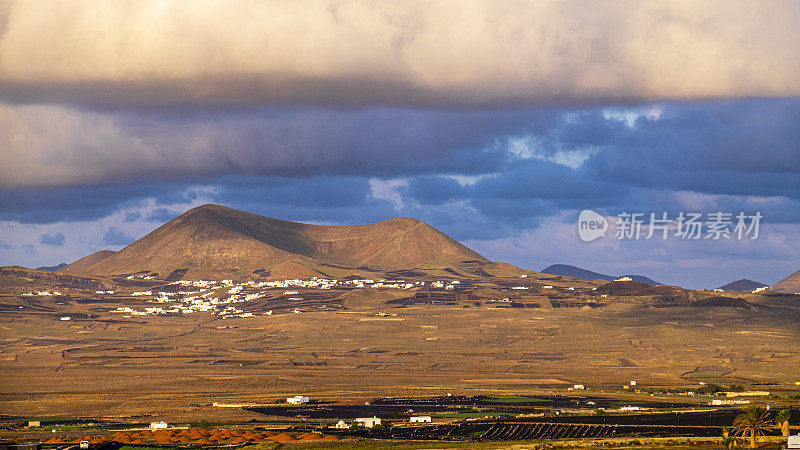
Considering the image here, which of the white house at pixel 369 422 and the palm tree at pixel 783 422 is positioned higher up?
the palm tree at pixel 783 422

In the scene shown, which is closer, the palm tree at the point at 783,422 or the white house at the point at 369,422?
the palm tree at the point at 783,422

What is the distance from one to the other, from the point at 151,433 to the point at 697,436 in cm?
8241

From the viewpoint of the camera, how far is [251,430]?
18538 cm

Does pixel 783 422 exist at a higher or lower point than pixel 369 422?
higher

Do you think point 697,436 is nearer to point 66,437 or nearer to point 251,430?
point 251,430

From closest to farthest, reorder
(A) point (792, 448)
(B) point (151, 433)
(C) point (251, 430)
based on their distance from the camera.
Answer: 1. (A) point (792, 448)
2. (B) point (151, 433)
3. (C) point (251, 430)

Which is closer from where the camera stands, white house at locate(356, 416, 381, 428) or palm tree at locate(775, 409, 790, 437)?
palm tree at locate(775, 409, 790, 437)

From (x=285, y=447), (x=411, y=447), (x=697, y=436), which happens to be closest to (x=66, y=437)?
(x=285, y=447)

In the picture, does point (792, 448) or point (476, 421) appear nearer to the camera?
point (792, 448)

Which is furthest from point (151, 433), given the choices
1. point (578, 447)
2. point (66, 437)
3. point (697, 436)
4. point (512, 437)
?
point (697, 436)

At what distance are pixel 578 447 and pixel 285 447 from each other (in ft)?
134

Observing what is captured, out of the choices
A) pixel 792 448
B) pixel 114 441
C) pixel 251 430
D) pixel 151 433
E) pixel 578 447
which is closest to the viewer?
pixel 792 448

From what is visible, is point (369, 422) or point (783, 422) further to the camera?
point (369, 422)

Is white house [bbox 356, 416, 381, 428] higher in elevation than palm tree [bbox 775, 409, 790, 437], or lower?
lower
